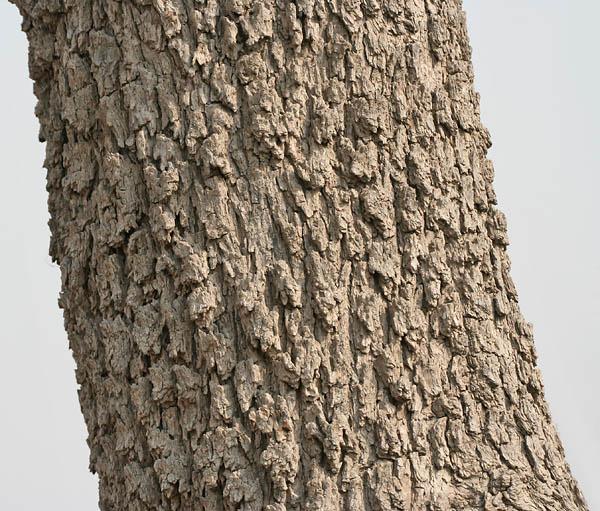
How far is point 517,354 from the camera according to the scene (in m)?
1.89

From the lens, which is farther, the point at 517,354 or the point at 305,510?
the point at 517,354

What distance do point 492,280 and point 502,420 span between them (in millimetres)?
269

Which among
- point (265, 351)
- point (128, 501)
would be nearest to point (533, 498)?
point (265, 351)

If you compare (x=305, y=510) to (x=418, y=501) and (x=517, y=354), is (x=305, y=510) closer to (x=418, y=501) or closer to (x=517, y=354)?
(x=418, y=501)

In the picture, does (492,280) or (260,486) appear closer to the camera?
(260,486)

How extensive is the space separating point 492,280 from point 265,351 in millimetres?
480

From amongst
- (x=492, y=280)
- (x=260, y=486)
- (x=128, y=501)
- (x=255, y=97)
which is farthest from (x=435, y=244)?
(x=128, y=501)

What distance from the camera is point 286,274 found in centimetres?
174

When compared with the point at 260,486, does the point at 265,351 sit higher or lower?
higher

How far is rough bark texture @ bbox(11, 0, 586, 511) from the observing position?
1729 mm

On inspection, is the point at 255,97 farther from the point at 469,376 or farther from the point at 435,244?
the point at 469,376

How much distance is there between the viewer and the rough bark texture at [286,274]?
1729 mm

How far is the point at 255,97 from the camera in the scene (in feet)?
5.82

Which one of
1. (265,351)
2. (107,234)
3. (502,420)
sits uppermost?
(107,234)
